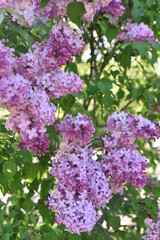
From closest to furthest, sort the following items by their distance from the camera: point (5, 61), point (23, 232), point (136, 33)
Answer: point (5, 61), point (23, 232), point (136, 33)

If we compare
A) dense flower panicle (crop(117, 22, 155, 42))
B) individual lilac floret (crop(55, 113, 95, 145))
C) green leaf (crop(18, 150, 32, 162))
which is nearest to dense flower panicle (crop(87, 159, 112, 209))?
individual lilac floret (crop(55, 113, 95, 145))

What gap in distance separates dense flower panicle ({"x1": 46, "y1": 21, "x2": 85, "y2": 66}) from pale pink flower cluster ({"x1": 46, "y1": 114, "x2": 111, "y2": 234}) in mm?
255

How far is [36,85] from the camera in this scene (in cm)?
177

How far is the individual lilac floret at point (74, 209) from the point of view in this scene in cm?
183

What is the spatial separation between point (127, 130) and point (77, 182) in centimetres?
A: 33

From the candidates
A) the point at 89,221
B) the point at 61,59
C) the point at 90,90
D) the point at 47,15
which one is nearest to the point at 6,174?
the point at 89,221

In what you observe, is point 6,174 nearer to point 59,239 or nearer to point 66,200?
point 66,200

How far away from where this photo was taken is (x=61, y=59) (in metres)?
1.81

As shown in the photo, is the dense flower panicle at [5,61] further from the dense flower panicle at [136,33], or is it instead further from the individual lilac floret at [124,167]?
the dense flower panicle at [136,33]

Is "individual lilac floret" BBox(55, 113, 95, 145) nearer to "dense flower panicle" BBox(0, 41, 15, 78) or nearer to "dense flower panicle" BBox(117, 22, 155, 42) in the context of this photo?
"dense flower panicle" BBox(0, 41, 15, 78)

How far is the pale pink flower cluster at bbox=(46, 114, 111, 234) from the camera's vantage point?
1843mm

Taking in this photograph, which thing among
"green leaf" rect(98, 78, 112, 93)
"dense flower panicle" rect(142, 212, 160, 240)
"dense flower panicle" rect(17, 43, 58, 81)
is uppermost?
"green leaf" rect(98, 78, 112, 93)

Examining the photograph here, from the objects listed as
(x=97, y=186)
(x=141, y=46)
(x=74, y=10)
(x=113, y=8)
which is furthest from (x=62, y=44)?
(x=141, y=46)

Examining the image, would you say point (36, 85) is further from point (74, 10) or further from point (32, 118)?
point (74, 10)
